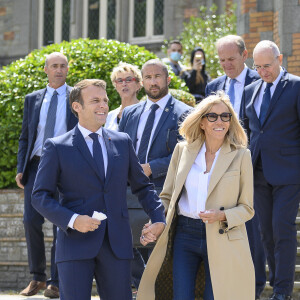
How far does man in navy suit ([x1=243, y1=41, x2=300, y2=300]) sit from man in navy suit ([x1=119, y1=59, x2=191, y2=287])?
70 cm

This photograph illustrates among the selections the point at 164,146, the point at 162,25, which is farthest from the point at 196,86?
the point at 162,25

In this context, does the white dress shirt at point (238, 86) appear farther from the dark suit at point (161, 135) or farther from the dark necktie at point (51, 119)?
the dark necktie at point (51, 119)

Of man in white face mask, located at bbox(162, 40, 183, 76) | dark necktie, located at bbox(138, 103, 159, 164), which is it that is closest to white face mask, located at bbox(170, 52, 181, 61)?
man in white face mask, located at bbox(162, 40, 183, 76)

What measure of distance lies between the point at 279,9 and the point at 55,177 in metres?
7.49

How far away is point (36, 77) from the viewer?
10703mm

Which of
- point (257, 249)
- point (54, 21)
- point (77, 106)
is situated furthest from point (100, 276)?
point (54, 21)

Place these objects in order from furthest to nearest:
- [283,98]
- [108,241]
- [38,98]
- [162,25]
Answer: [162,25] < [38,98] < [283,98] < [108,241]

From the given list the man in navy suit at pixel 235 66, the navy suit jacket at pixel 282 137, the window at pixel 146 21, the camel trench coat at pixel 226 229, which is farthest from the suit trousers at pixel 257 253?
the window at pixel 146 21

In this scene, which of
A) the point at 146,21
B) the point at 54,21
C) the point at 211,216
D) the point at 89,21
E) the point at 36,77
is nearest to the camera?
the point at 211,216

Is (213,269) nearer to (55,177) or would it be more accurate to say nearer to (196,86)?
(55,177)

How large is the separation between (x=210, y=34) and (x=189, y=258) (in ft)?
36.8

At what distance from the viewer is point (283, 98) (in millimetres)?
7289

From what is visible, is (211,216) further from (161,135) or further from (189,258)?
(161,135)

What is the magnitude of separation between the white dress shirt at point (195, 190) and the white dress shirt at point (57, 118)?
2548 millimetres
